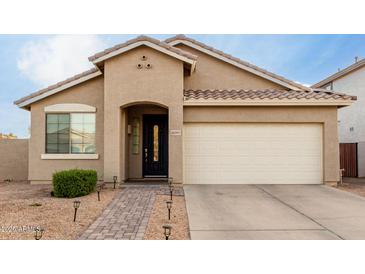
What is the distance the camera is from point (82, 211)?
23.8 feet

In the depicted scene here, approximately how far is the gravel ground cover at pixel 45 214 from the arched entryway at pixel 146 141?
289 centimetres

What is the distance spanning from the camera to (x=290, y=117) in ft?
38.0

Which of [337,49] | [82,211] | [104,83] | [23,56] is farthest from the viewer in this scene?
[23,56]

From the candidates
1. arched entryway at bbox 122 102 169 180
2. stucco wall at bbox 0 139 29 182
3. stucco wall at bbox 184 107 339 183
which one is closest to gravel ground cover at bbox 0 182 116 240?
arched entryway at bbox 122 102 169 180

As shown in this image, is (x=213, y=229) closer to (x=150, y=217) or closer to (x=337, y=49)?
(x=150, y=217)

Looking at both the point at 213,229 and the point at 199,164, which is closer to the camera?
the point at 213,229

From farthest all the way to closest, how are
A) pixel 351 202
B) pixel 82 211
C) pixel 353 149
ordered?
pixel 353 149 → pixel 351 202 → pixel 82 211

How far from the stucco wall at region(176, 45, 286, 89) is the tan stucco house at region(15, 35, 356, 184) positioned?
115 cm

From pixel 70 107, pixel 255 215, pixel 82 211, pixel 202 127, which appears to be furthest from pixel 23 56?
pixel 255 215

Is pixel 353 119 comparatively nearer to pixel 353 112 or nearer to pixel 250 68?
pixel 353 112

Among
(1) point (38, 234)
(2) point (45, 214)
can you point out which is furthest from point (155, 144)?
(1) point (38, 234)

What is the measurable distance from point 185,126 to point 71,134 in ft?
15.6
